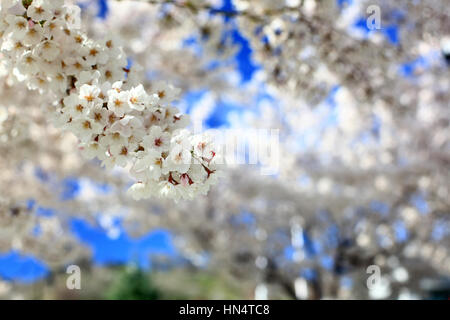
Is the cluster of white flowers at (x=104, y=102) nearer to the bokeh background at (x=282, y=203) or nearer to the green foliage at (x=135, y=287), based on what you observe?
the bokeh background at (x=282, y=203)

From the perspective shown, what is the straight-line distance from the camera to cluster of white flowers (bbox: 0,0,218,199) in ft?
4.61

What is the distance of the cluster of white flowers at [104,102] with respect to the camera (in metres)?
1.41

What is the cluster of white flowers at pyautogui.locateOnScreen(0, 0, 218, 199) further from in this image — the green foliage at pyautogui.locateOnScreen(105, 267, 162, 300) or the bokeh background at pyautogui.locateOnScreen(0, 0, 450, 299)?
the green foliage at pyautogui.locateOnScreen(105, 267, 162, 300)

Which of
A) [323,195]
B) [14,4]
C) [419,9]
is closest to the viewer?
[14,4]

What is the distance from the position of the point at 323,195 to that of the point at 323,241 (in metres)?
2.11

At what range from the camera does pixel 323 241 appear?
11.7 m

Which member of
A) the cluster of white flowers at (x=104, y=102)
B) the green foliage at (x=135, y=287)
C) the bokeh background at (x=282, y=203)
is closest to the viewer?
the cluster of white flowers at (x=104, y=102)

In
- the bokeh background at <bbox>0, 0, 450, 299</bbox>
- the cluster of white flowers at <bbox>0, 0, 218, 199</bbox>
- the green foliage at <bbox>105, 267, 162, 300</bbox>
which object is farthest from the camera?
the green foliage at <bbox>105, 267, 162, 300</bbox>

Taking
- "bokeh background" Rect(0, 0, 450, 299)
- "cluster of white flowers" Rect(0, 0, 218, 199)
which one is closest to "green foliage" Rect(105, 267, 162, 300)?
"bokeh background" Rect(0, 0, 450, 299)

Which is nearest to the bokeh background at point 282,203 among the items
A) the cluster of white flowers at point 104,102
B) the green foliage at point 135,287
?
the green foliage at point 135,287

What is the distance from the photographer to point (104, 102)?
1.51 metres
